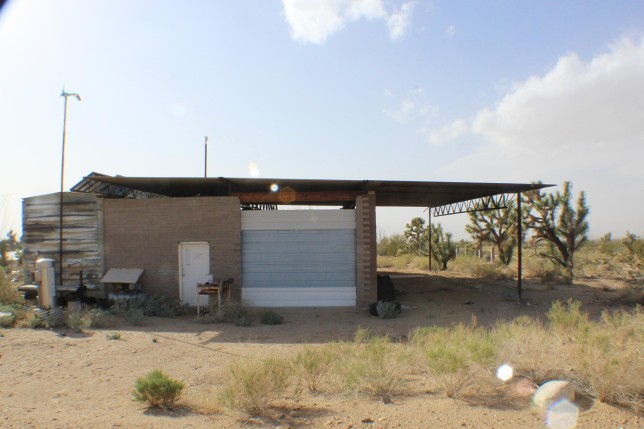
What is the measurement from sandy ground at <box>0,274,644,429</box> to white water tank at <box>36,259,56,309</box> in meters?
1.23

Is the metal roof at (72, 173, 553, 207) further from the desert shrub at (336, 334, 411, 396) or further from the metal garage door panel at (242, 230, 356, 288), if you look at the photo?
the desert shrub at (336, 334, 411, 396)

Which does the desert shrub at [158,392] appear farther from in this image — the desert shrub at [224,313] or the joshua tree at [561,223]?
the joshua tree at [561,223]

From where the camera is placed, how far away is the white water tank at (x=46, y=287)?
10.7m

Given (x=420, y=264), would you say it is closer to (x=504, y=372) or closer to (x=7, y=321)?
(x=504, y=372)

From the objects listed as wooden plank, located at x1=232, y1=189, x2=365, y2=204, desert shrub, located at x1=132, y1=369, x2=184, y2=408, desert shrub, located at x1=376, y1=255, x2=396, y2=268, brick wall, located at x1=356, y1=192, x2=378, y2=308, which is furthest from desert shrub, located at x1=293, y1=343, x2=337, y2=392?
desert shrub, located at x1=376, y1=255, x2=396, y2=268

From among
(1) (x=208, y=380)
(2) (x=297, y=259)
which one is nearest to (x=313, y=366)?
(1) (x=208, y=380)

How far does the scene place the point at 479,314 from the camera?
38.8 feet

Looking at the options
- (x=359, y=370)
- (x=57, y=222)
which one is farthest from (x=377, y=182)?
(x=57, y=222)

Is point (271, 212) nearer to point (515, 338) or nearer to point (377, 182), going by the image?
point (377, 182)

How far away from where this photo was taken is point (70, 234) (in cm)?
1328

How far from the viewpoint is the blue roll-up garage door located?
12.8 m

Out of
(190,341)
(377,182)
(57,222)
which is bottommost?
(190,341)

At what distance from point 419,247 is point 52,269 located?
2677 cm

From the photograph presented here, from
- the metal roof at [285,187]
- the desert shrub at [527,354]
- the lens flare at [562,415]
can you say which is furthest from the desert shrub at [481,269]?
the lens flare at [562,415]
